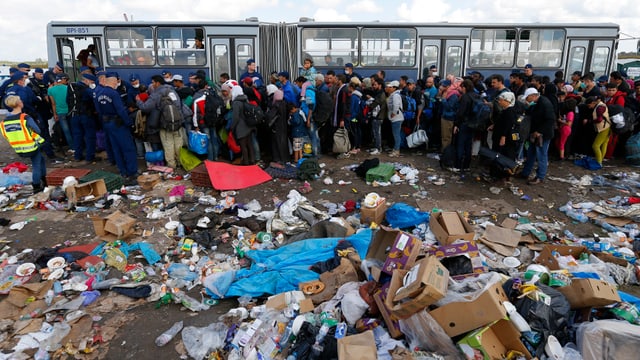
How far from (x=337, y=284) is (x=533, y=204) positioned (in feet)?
14.6

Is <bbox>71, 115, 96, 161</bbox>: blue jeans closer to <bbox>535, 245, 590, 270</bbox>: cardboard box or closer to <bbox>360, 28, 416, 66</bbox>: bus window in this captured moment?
<bbox>360, 28, 416, 66</bbox>: bus window

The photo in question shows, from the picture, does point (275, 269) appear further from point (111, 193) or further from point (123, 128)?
point (123, 128)

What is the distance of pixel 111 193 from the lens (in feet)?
24.3

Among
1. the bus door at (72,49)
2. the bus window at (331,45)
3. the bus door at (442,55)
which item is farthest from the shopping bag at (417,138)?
the bus door at (72,49)

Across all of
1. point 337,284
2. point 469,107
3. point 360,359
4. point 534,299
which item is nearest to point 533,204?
point 469,107

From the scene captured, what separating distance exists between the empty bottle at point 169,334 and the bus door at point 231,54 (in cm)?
873

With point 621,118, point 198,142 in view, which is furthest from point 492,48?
point 198,142

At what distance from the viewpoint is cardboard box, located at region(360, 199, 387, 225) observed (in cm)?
605

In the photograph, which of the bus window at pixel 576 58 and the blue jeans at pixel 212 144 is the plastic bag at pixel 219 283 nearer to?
the blue jeans at pixel 212 144

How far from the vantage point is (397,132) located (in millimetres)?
9438

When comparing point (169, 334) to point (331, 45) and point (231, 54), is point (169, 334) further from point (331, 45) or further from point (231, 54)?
point (331, 45)

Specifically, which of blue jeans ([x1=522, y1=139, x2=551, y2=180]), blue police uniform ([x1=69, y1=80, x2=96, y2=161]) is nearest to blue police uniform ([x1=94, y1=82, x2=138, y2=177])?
blue police uniform ([x1=69, y1=80, x2=96, y2=161])

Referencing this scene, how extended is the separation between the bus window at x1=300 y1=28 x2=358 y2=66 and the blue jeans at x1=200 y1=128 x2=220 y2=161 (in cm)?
417

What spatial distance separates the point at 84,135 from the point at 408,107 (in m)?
7.71
